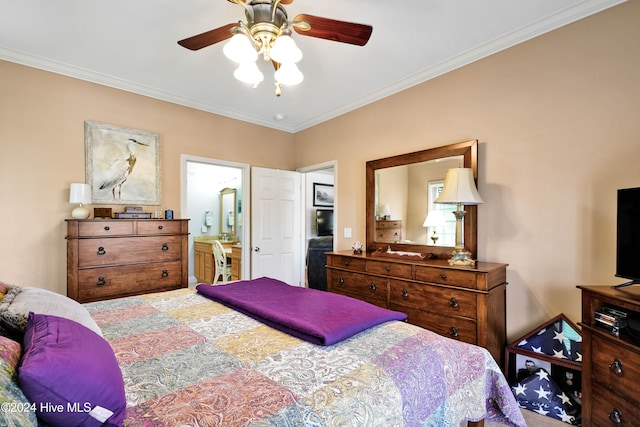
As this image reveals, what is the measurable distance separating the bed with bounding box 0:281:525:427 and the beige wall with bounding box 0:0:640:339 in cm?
134

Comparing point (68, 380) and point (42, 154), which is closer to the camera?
point (68, 380)

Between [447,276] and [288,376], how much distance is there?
1743 mm

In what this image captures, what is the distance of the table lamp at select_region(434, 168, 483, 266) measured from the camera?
95.3 inches

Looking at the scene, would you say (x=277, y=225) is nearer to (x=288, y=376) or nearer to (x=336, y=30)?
(x=336, y=30)

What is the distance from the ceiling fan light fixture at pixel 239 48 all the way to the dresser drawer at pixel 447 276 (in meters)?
2.06

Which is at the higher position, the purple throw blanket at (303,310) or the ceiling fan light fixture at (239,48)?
the ceiling fan light fixture at (239,48)

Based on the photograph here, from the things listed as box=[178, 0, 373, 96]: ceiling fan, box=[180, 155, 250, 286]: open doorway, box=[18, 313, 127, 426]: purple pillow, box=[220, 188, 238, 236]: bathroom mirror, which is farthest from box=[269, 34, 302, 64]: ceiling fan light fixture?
box=[220, 188, 238, 236]: bathroom mirror

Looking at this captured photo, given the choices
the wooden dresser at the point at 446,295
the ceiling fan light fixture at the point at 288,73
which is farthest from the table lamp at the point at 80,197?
the wooden dresser at the point at 446,295

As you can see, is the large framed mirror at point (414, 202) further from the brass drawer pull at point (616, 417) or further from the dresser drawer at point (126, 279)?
the dresser drawer at point (126, 279)

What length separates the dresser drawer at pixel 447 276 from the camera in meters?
2.21

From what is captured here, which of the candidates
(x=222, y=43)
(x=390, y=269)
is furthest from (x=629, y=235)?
(x=222, y=43)

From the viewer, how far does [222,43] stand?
8.21 feet

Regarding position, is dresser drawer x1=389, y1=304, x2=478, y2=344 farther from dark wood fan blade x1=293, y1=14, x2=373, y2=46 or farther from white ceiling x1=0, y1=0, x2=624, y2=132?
white ceiling x1=0, y1=0, x2=624, y2=132

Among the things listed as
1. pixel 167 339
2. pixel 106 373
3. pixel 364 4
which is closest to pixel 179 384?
pixel 106 373
